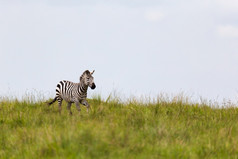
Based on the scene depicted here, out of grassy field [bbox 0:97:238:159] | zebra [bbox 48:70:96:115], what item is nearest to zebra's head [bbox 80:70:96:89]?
zebra [bbox 48:70:96:115]

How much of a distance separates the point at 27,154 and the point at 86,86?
4.88m

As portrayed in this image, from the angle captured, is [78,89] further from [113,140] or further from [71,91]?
[113,140]

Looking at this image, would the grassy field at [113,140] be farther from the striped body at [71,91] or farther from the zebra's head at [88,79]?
the zebra's head at [88,79]

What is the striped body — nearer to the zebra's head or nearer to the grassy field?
the zebra's head

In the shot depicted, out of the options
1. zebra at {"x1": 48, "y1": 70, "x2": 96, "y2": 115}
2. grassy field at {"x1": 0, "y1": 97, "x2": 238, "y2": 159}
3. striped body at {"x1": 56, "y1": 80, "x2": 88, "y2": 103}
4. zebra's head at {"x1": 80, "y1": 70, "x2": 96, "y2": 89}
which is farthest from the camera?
striped body at {"x1": 56, "y1": 80, "x2": 88, "y2": 103}

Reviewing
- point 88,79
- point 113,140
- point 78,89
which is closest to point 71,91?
point 78,89

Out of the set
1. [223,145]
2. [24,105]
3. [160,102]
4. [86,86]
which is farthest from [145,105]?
[223,145]

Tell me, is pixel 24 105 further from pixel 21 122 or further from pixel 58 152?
pixel 58 152

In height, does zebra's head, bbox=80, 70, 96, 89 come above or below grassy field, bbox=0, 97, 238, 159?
above

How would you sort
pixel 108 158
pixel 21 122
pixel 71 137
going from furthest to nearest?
pixel 21 122
pixel 71 137
pixel 108 158

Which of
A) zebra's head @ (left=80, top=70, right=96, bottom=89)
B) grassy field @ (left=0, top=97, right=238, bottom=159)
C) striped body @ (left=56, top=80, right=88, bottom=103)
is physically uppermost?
zebra's head @ (left=80, top=70, right=96, bottom=89)

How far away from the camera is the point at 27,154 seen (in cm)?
716

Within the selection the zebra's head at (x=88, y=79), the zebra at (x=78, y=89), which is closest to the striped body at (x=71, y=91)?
the zebra at (x=78, y=89)

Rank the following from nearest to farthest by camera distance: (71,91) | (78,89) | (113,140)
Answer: (113,140), (78,89), (71,91)
